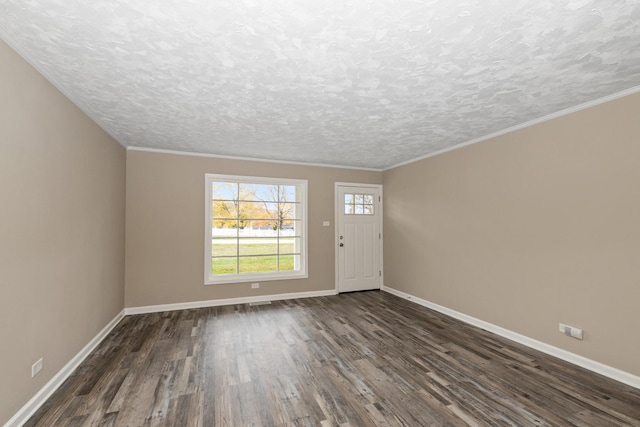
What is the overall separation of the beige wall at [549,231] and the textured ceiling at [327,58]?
0.40 m

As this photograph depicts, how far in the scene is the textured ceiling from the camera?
154 cm

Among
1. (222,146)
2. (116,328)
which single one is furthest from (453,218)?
(116,328)

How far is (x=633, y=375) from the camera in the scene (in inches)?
94.8

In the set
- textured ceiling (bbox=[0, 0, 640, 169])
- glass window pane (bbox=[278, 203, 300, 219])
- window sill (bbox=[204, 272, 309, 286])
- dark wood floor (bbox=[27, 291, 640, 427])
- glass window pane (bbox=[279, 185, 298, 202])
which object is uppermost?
textured ceiling (bbox=[0, 0, 640, 169])

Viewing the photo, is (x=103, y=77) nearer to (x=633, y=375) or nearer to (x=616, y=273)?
(x=616, y=273)

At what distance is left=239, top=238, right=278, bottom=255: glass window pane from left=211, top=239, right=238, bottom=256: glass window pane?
4.2 inches

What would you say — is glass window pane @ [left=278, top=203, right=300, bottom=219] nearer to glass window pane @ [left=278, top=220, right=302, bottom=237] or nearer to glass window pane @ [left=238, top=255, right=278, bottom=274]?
glass window pane @ [left=278, top=220, right=302, bottom=237]

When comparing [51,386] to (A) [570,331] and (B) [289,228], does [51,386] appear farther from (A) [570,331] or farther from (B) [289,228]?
(A) [570,331]

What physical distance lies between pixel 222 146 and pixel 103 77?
6.55 ft

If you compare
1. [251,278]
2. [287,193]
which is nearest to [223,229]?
[251,278]

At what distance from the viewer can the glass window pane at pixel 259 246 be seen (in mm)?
4969

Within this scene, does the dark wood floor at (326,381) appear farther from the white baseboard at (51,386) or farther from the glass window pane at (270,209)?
the glass window pane at (270,209)

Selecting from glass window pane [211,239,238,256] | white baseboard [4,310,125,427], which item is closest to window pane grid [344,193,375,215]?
glass window pane [211,239,238,256]

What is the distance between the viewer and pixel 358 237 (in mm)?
5734
